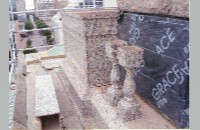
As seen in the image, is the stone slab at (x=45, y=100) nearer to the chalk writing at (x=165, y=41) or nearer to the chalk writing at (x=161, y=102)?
the chalk writing at (x=161, y=102)

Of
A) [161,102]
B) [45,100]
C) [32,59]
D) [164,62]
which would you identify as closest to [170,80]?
→ [164,62]

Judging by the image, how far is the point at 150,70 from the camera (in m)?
2.77

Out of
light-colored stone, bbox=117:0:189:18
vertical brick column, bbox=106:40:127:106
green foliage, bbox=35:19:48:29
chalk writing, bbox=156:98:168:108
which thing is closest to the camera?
light-colored stone, bbox=117:0:189:18

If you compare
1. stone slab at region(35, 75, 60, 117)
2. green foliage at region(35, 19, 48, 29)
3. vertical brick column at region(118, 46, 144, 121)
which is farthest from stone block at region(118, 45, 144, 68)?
green foliage at region(35, 19, 48, 29)

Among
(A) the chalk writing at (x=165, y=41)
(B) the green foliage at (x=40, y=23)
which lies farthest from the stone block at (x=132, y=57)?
(B) the green foliage at (x=40, y=23)

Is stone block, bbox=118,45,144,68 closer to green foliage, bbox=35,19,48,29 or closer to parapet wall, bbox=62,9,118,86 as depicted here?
parapet wall, bbox=62,9,118,86

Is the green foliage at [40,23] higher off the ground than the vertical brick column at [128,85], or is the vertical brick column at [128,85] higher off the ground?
the green foliage at [40,23]

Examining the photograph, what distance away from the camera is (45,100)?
9.10 feet

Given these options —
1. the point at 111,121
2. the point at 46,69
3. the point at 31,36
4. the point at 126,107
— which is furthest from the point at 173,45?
the point at 31,36

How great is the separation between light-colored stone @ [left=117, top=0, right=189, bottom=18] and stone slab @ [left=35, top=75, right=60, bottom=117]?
133cm

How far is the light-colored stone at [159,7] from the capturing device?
217 cm

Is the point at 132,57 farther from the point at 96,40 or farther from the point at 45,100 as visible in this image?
the point at 45,100

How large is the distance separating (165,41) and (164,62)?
0.20 metres

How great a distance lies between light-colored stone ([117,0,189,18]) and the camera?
2.17 m
